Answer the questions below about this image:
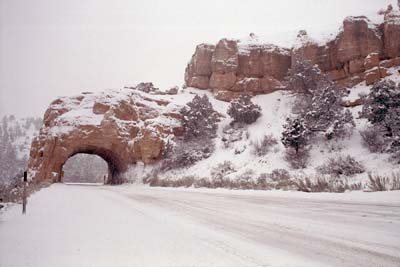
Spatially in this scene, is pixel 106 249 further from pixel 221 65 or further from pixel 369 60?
pixel 221 65

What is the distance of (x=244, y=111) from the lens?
37.2 metres

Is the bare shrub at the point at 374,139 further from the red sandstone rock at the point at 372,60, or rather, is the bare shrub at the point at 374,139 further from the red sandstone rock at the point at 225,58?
the red sandstone rock at the point at 225,58

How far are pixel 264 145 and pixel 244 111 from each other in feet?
32.7

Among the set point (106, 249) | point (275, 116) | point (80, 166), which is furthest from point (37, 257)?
point (80, 166)

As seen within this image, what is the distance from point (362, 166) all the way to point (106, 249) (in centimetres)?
1897

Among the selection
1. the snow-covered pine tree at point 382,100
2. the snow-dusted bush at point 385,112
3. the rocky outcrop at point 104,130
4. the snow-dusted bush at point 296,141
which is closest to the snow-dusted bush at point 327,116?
the snow-dusted bush at point 296,141

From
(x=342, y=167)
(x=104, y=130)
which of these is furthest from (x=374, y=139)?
(x=104, y=130)

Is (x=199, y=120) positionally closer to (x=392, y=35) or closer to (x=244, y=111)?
(x=244, y=111)

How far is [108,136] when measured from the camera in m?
37.6

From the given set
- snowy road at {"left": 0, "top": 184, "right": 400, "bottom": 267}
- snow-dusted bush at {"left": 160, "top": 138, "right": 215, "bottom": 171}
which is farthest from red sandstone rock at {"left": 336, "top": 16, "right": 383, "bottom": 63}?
snowy road at {"left": 0, "top": 184, "right": 400, "bottom": 267}

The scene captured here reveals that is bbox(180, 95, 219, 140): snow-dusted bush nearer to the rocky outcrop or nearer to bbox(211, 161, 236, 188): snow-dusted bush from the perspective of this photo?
the rocky outcrop

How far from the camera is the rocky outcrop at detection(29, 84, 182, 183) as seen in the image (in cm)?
3666

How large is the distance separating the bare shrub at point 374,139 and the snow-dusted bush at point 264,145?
25.1 feet

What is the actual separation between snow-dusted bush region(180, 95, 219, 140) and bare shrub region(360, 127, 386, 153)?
18.0 m
